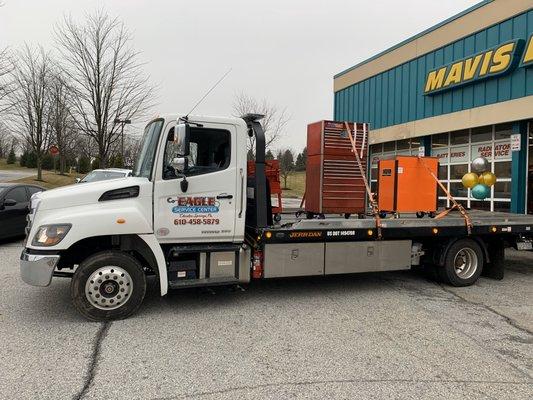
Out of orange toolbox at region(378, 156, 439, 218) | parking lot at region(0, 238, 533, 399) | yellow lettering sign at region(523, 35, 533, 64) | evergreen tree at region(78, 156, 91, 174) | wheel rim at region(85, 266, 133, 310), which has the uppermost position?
yellow lettering sign at region(523, 35, 533, 64)

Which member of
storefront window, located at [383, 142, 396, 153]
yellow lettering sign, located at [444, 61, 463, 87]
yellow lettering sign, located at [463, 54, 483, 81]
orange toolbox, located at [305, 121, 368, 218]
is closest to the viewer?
orange toolbox, located at [305, 121, 368, 218]

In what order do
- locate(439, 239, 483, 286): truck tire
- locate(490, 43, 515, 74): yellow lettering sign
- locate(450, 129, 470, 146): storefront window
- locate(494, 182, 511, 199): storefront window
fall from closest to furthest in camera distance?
1. locate(439, 239, 483, 286): truck tire
2. locate(490, 43, 515, 74): yellow lettering sign
3. locate(494, 182, 511, 199): storefront window
4. locate(450, 129, 470, 146): storefront window

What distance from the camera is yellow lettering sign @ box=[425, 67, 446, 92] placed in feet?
56.3

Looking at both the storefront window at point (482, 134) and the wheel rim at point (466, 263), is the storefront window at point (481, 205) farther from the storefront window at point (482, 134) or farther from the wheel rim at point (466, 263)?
the wheel rim at point (466, 263)

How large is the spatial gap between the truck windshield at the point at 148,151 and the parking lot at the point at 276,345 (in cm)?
184

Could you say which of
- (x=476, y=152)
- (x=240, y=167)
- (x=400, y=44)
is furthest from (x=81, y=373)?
(x=400, y=44)

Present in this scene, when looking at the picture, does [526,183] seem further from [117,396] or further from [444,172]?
[117,396]

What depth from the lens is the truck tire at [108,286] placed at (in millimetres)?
5562

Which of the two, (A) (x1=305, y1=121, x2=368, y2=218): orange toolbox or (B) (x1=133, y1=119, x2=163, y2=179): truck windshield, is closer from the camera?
(B) (x1=133, y1=119, x2=163, y2=179): truck windshield

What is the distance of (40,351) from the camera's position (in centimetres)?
468

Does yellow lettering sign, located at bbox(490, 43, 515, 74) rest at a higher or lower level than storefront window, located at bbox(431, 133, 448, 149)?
higher

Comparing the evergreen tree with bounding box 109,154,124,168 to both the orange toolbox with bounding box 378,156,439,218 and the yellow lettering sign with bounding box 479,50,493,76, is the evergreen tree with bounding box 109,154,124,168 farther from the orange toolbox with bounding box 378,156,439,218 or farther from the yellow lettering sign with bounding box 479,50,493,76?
the orange toolbox with bounding box 378,156,439,218

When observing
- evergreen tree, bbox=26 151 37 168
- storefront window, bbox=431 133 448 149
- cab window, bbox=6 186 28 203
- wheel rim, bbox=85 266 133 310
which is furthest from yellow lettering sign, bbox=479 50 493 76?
evergreen tree, bbox=26 151 37 168

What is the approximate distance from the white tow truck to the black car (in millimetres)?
5823
